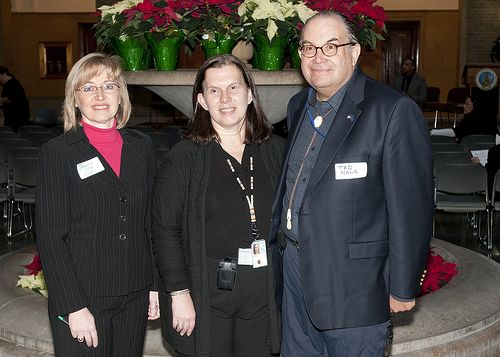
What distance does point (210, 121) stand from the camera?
2.38 m

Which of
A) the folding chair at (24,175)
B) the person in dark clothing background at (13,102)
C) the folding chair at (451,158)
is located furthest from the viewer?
the person in dark clothing background at (13,102)

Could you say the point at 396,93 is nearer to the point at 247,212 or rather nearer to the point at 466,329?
the point at 247,212

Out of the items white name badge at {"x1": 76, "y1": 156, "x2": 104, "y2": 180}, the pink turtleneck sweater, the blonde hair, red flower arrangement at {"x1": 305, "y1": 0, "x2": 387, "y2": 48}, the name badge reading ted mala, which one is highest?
red flower arrangement at {"x1": 305, "y1": 0, "x2": 387, "y2": 48}

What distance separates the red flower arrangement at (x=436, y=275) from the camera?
13.1ft

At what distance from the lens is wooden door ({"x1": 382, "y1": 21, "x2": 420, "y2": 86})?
18.8 meters

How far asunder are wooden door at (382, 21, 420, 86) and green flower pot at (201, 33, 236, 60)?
53.5 ft

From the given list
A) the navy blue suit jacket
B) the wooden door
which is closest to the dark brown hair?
the navy blue suit jacket

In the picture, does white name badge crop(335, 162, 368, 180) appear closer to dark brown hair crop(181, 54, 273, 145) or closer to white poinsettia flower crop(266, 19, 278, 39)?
dark brown hair crop(181, 54, 273, 145)

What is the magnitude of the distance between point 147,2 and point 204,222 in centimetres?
140

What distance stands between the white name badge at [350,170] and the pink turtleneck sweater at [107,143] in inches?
32.3

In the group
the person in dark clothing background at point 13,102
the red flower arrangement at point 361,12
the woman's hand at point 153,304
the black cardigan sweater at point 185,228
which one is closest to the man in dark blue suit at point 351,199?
the black cardigan sweater at point 185,228

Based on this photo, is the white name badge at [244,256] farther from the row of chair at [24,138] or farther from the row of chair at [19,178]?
the row of chair at [24,138]

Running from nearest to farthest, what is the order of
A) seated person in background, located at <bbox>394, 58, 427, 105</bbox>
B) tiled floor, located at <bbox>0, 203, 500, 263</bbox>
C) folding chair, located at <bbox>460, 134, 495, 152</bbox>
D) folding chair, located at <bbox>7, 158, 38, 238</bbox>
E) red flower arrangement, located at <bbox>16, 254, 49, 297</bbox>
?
red flower arrangement, located at <bbox>16, 254, 49, 297</bbox> < tiled floor, located at <bbox>0, 203, 500, 263</bbox> < folding chair, located at <bbox>7, 158, 38, 238</bbox> < folding chair, located at <bbox>460, 134, 495, 152</bbox> < seated person in background, located at <bbox>394, 58, 427, 105</bbox>

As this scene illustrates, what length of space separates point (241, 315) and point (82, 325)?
61 centimetres
